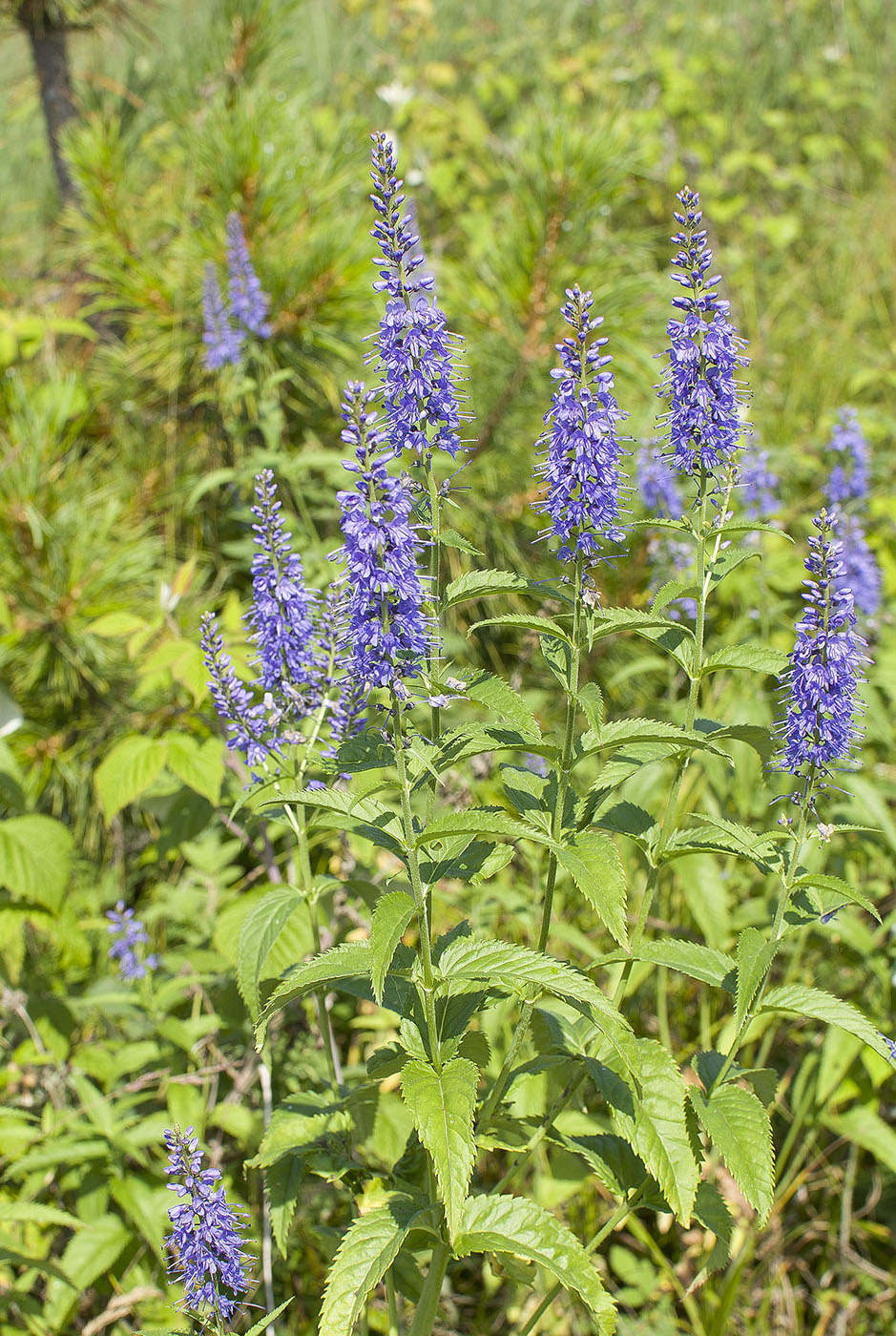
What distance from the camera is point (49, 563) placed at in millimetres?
3611

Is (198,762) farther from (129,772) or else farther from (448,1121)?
(448,1121)

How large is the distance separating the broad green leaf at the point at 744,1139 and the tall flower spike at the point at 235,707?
993mm

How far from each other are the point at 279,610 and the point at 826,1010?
1.19 m

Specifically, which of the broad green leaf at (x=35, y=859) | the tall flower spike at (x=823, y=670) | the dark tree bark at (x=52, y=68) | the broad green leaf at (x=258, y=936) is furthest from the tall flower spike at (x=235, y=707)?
the dark tree bark at (x=52, y=68)

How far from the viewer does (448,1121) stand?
57.6 inches

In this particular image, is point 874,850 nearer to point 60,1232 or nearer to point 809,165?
point 60,1232

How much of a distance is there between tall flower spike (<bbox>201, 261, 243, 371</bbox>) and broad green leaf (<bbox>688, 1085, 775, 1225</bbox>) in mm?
2956

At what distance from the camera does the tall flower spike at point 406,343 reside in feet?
5.14

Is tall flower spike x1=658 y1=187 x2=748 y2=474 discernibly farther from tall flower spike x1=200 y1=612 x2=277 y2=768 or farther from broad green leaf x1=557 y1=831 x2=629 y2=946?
tall flower spike x1=200 y1=612 x2=277 y2=768

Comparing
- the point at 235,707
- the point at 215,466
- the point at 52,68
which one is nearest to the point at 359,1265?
the point at 235,707

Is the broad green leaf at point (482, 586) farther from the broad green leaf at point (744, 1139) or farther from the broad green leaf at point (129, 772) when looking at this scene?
the broad green leaf at point (129, 772)

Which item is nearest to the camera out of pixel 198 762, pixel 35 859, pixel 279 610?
pixel 279 610

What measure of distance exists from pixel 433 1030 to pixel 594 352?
3.59ft

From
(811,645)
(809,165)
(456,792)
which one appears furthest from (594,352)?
(809,165)
